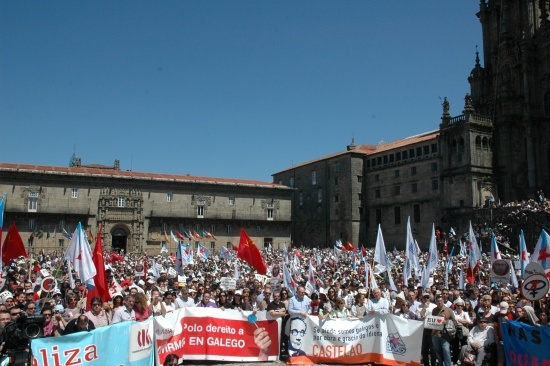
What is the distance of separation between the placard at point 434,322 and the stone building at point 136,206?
162ft

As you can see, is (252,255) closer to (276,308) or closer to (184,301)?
(184,301)

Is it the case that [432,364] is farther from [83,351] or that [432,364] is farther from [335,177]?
[335,177]

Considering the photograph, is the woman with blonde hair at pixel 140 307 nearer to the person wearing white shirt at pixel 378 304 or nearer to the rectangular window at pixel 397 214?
the person wearing white shirt at pixel 378 304

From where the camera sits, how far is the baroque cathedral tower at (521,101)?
162 ft

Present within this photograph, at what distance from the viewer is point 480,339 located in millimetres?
9469

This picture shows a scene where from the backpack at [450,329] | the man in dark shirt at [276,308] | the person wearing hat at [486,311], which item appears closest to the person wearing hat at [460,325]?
the backpack at [450,329]

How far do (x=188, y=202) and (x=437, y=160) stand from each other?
1177 inches

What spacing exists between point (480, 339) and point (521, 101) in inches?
1872

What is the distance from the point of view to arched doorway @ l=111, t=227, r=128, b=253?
58.8m

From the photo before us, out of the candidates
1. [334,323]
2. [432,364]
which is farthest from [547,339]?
[334,323]

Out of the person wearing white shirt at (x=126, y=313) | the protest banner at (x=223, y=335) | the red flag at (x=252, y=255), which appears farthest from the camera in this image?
the red flag at (x=252, y=255)

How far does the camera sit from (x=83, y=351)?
816cm

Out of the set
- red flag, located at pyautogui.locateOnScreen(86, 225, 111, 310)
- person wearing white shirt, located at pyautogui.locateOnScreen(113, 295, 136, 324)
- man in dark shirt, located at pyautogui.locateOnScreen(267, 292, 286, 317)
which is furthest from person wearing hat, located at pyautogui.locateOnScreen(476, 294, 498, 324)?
red flag, located at pyautogui.locateOnScreen(86, 225, 111, 310)

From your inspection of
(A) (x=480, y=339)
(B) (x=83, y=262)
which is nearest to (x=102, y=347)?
(B) (x=83, y=262)
